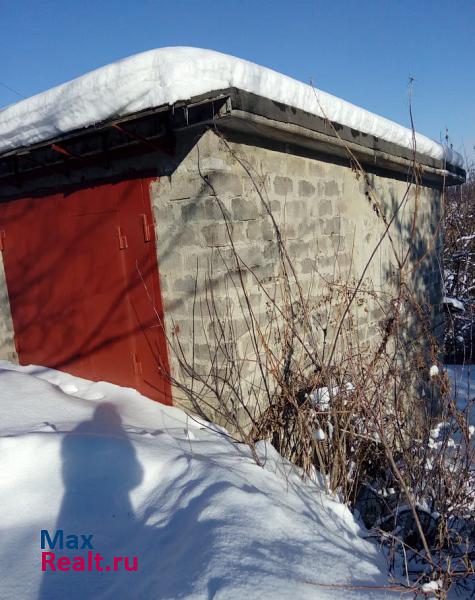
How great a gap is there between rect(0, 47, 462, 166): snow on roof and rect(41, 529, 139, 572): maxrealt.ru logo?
2.24 meters

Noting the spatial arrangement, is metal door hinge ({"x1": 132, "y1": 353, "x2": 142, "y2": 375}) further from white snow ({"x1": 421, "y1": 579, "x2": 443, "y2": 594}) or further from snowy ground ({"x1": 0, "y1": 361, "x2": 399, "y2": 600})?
white snow ({"x1": 421, "y1": 579, "x2": 443, "y2": 594})

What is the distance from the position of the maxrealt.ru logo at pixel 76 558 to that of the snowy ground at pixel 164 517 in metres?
0.01

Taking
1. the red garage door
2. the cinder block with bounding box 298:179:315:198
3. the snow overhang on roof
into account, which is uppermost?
the snow overhang on roof

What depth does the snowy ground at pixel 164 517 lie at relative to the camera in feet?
5.59

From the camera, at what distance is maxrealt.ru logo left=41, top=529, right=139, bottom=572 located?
1834 mm

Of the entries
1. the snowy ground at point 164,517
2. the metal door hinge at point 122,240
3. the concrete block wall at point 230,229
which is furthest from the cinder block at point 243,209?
the snowy ground at point 164,517

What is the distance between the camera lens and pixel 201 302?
9.87 ft

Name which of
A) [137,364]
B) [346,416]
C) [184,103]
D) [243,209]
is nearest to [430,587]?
[346,416]

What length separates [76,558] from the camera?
1.88 meters

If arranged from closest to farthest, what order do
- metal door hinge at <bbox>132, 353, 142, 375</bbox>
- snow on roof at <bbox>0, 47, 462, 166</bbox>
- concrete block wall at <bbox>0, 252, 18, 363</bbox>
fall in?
snow on roof at <bbox>0, 47, 462, 166</bbox>, metal door hinge at <bbox>132, 353, 142, 375</bbox>, concrete block wall at <bbox>0, 252, 18, 363</bbox>

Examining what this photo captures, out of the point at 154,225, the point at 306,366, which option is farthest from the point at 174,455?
the point at 154,225

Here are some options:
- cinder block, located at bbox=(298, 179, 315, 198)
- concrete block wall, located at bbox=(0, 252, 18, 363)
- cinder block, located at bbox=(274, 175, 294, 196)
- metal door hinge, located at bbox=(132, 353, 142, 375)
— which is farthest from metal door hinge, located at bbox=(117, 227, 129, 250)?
concrete block wall, located at bbox=(0, 252, 18, 363)

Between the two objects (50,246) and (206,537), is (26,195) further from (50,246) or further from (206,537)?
(206,537)

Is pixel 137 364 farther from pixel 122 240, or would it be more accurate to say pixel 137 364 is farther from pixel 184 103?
pixel 184 103
